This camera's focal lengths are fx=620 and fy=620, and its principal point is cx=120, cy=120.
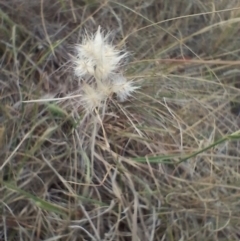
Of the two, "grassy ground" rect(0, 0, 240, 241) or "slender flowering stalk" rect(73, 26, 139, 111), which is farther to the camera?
"grassy ground" rect(0, 0, 240, 241)

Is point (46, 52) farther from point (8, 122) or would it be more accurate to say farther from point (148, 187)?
point (148, 187)

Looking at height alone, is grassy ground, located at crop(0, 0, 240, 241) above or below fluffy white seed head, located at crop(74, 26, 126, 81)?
below

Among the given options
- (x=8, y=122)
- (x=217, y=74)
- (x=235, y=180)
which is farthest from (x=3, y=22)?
(x=235, y=180)

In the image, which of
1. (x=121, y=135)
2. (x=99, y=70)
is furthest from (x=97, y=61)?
(x=121, y=135)

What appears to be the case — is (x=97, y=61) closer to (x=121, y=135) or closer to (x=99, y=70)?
(x=99, y=70)

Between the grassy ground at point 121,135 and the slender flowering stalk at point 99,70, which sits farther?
the grassy ground at point 121,135

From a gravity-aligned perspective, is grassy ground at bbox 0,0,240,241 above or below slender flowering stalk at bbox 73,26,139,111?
below

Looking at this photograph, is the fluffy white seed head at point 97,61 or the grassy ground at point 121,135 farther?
the grassy ground at point 121,135

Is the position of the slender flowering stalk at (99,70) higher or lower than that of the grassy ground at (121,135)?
higher

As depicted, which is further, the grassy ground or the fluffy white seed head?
the grassy ground
